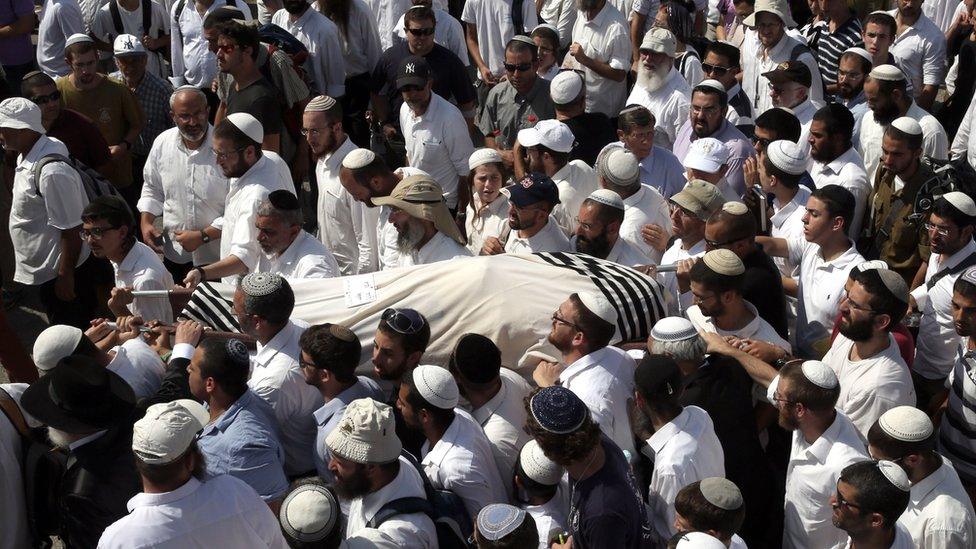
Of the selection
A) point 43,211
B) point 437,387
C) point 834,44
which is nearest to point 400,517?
point 437,387

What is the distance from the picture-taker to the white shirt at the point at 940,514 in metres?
4.08

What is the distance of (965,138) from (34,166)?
6.25m

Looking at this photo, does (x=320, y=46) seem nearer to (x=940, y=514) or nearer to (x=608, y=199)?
(x=608, y=199)

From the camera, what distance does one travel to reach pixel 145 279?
5.70 m

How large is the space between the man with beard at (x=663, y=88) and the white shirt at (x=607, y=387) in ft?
11.2

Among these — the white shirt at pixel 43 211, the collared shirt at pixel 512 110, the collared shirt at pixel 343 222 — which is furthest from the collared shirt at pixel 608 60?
the white shirt at pixel 43 211

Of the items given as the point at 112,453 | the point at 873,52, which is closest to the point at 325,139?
the point at 112,453

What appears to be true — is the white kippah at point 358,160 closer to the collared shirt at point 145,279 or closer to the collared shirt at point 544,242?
the collared shirt at point 544,242

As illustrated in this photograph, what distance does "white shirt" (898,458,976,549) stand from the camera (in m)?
4.08

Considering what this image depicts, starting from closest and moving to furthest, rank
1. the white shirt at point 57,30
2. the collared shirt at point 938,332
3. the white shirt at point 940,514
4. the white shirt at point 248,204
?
the white shirt at point 940,514
the collared shirt at point 938,332
the white shirt at point 248,204
the white shirt at point 57,30

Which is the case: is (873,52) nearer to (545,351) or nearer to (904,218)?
(904,218)

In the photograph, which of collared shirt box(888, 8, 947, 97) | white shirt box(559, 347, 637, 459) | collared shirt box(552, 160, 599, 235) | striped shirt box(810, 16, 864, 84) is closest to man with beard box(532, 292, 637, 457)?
white shirt box(559, 347, 637, 459)

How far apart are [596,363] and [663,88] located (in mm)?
3700

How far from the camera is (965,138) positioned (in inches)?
311
